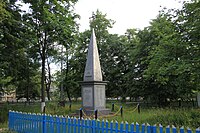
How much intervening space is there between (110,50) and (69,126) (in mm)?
25570

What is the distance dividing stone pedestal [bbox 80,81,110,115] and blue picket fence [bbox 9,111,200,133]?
6513 millimetres

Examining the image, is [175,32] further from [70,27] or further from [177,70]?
[70,27]

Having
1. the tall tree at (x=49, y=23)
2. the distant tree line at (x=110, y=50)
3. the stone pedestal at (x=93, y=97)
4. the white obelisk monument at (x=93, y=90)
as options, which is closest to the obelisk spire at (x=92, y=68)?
the white obelisk monument at (x=93, y=90)

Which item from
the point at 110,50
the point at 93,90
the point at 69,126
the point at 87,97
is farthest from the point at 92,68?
the point at 110,50

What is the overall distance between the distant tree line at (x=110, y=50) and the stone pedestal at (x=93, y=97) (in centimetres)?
375

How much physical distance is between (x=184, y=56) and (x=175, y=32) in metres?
1.23

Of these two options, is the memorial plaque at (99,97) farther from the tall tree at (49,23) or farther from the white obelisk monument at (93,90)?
the tall tree at (49,23)

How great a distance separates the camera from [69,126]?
6.66 metres

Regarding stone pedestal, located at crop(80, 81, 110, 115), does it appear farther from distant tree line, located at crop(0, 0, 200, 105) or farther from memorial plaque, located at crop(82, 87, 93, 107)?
distant tree line, located at crop(0, 0, 200, 105)

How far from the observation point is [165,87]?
69.2 feet

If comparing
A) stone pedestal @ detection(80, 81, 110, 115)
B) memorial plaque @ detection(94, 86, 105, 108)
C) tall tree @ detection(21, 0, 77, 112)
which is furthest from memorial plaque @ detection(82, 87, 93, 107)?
tall tree @ detection(21, 0, 77, 112)

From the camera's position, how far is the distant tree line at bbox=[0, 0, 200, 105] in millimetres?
8867

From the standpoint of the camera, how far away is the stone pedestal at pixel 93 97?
15.0m

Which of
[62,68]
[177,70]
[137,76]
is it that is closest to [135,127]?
[177,70]
